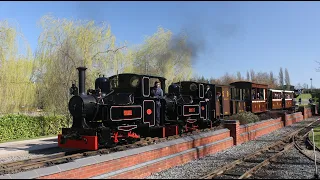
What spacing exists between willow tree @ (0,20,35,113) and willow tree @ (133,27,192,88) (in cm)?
1014

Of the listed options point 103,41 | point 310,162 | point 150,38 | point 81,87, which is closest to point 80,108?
point 81,87

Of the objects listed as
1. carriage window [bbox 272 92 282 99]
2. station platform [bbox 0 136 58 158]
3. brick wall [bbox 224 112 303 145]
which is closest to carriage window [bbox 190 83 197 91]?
brick wall [bbox 224 112 303 145]

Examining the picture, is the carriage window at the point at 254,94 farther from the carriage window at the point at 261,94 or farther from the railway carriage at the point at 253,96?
the carriage window at the point at 261,94

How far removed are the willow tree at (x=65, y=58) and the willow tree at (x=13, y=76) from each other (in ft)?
5.13

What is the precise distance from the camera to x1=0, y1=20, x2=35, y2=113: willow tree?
2112 cm

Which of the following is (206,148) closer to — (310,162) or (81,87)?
(310,162)

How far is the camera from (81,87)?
1093 cm

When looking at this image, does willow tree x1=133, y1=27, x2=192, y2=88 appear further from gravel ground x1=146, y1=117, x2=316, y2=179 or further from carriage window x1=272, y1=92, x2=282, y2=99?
gravel ground x1=146, y1=117, x2=316, y2=179

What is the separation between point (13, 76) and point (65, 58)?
5.50 metres

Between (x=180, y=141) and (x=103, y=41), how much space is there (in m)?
15.7

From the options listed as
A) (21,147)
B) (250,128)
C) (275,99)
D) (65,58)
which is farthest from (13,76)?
(275,99)

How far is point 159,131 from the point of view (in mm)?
13734

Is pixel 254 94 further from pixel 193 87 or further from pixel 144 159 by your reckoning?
pixel 144 159

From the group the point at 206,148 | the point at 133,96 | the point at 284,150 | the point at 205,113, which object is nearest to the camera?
the point at 206,148
